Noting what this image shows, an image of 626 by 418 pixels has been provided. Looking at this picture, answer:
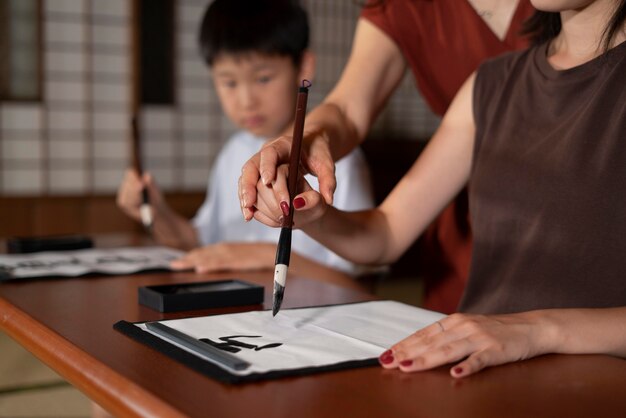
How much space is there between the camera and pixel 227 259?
4.86ft

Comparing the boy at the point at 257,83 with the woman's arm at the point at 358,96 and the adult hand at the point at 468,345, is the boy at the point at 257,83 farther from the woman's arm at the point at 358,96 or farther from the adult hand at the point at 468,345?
the adult hand at the point at 468,345

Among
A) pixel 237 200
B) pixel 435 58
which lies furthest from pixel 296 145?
pixel 237 200

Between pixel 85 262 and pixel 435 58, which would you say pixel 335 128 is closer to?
pixel 435 58

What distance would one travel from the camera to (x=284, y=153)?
3.44 ft

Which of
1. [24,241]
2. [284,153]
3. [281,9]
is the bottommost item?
[24,241]

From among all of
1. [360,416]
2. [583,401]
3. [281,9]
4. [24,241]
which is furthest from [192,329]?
[281,9]

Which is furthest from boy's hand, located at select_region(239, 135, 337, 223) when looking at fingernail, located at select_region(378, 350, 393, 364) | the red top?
the red top

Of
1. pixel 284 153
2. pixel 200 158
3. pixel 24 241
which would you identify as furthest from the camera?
pixel 200 158

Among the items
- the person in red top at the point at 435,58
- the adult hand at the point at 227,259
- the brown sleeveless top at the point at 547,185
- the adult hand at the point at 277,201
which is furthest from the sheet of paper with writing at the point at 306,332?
the person in red top at the point at 435,58

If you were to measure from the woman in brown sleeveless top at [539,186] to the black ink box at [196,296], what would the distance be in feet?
0.42

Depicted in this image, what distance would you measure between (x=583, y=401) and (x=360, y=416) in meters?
0.21

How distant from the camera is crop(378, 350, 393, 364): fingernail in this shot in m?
0.79

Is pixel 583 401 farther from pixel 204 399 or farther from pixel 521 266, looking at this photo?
pixel 521 266

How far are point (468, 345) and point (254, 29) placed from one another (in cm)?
150
